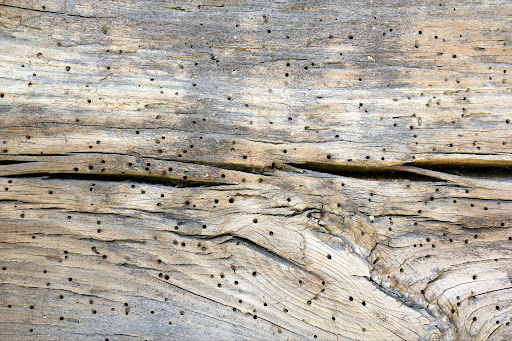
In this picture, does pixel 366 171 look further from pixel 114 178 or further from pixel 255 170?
pixel 114 178

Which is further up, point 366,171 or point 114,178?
point 366,171

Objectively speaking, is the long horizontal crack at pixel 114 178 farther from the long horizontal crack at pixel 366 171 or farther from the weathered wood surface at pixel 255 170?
the long horizontal crack at pixel 366 171

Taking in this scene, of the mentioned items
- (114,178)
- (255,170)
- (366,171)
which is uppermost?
(366,171)

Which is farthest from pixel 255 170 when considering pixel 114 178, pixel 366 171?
pixel 114 178

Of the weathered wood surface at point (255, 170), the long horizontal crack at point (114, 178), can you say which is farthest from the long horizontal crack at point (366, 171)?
the long horizontal crack at point (114, 178)

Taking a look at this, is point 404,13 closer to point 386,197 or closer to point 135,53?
point 386,197

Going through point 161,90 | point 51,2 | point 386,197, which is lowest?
point 386,197

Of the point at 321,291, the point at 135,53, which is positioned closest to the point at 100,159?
the point at 135,53

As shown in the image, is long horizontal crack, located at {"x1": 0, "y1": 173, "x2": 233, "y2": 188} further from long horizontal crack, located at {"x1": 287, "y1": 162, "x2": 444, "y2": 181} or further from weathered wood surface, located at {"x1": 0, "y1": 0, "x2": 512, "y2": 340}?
long horizontal crack, located at {"x1": 287, "y1": 162, "x2": 444, "y2": 181}
